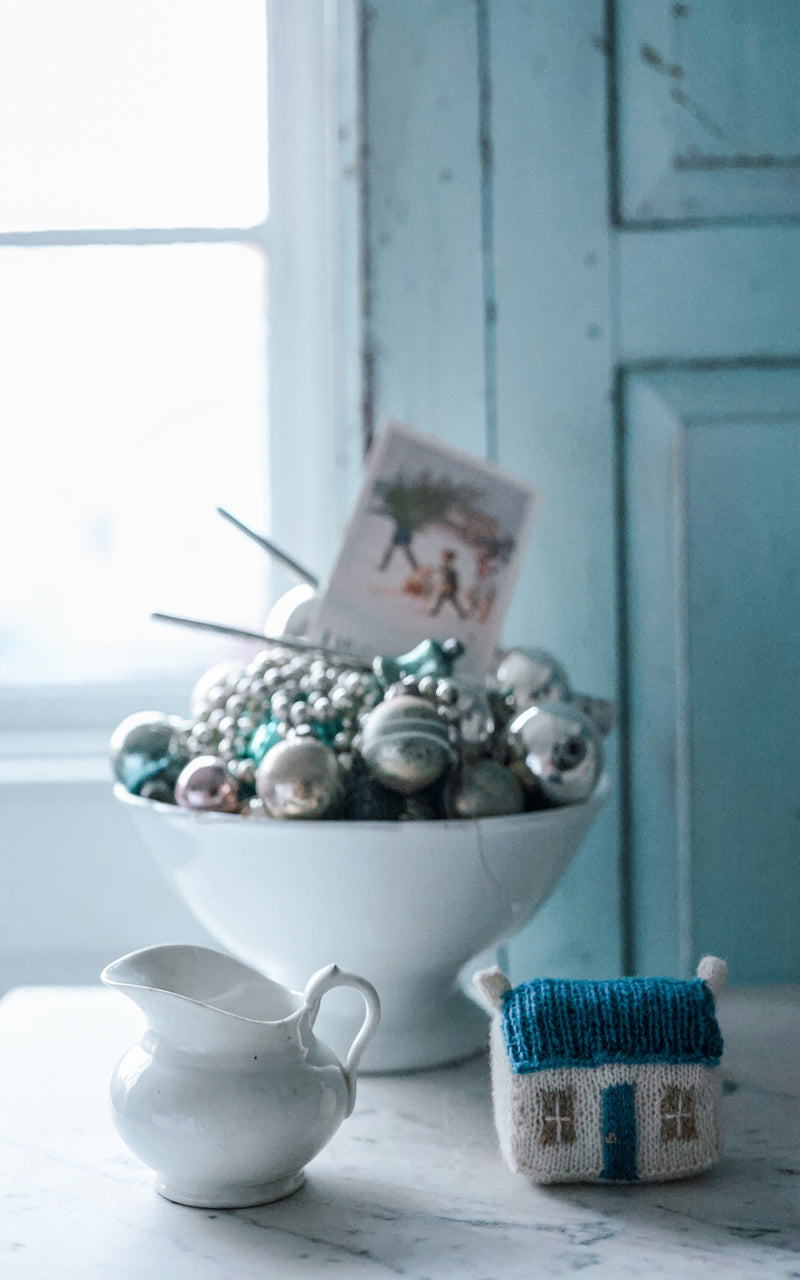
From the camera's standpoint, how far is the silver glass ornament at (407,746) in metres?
0.73

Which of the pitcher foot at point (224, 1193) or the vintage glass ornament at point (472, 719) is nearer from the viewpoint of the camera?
the pitcher foot at point (224, 1193)

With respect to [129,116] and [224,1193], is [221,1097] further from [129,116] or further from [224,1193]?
[129,116]

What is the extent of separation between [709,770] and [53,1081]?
63 centimetres

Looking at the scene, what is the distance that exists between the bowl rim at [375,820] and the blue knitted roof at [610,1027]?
0.12 m

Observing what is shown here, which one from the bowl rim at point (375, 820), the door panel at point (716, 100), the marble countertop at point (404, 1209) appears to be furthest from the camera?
the door panel at point (716, 100)

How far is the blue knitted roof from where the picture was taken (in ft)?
2.05

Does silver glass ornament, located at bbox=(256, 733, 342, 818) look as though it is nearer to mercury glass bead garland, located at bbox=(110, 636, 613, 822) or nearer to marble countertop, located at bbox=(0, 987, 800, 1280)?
mercury glass bead garland, located at bbox=(110, 636, 613, 822)

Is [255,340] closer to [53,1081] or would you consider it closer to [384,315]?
[384,315]

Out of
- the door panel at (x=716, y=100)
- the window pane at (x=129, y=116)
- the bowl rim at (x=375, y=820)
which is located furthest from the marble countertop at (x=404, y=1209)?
the window pane at (x=129, y=116)

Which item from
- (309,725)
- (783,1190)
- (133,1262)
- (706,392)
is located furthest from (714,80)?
(133,1262)

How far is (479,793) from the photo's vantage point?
29.4 inches

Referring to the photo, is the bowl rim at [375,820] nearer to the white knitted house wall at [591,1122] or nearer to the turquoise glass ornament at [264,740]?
the turquoise glass ornament at [264,740]

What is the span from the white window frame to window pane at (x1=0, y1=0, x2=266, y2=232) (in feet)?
0.10

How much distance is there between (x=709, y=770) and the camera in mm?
1083
